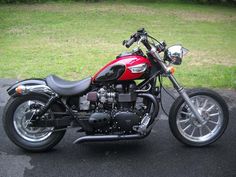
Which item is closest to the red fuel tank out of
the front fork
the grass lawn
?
the front fork

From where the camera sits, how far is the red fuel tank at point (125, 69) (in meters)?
4.29

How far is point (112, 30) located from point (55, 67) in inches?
202

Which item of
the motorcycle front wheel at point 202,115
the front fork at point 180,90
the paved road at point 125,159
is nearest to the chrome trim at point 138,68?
the front fork at point 180,90

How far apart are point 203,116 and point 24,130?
2.13 metres

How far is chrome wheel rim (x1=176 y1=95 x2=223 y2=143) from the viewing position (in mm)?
4670

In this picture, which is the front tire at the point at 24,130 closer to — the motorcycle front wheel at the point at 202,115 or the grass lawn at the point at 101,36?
the motorcycle front wheel at the point at 202,115

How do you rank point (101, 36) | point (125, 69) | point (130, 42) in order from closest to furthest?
1. point (125, 69)
2. point (130, 42)
3. point (101, 36)

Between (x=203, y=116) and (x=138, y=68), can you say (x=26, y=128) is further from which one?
(x=203, y=116)

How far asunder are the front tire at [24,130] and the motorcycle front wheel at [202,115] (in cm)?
137

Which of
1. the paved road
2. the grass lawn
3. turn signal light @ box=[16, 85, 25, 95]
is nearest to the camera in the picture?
the paved road

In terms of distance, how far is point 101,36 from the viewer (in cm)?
1227

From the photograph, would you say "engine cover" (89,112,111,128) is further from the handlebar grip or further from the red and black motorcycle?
the handlebar grip

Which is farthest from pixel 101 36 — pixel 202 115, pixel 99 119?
pixel 99 119

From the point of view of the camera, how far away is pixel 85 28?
13500 millimetres
